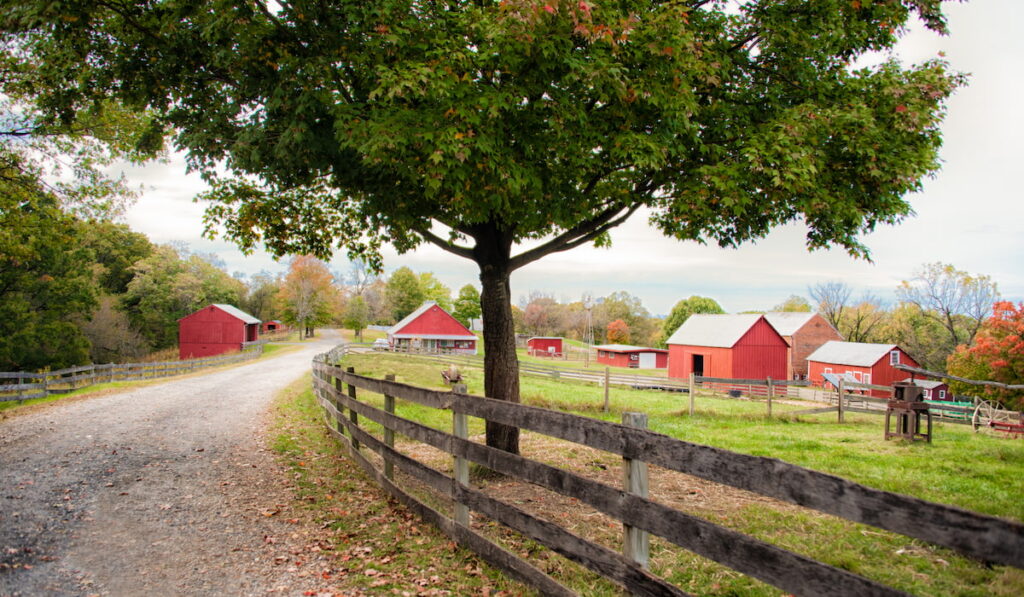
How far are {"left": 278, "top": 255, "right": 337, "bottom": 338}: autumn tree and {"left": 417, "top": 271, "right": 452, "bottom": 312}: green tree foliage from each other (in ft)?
64.0

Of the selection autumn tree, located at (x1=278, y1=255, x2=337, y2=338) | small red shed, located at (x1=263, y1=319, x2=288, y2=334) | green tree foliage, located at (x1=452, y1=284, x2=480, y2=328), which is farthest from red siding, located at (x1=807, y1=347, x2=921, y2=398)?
small red shed, located at (x1=263, y1=319, x2=288, y2=334)

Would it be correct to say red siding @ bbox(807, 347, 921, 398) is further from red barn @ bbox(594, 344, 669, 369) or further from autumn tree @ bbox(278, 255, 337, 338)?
autumn tree @ bbox(278, 255, 337, 338)

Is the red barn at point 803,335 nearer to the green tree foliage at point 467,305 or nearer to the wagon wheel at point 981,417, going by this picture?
the wagon wheel at point 981,417

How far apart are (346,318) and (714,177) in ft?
254

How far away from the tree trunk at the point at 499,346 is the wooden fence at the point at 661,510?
8.14 feet

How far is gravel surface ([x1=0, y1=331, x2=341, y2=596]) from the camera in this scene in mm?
4461

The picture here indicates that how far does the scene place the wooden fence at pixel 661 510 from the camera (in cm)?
209

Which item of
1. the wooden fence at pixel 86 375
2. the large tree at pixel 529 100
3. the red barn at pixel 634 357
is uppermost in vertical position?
the large tree at pixel 529 100

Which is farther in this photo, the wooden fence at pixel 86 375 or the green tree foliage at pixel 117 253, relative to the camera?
the green tree foliage at pixel 117 253

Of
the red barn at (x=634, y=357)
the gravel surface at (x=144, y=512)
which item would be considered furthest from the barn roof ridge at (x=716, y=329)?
the gravel surface at (x=144, y=512)

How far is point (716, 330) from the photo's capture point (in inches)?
1690

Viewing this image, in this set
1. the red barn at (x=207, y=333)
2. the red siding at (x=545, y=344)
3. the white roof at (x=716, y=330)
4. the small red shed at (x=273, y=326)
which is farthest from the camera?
the small red shed at (x=273, y=326)

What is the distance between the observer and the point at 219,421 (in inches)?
496

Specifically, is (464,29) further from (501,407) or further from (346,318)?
(346,318)
